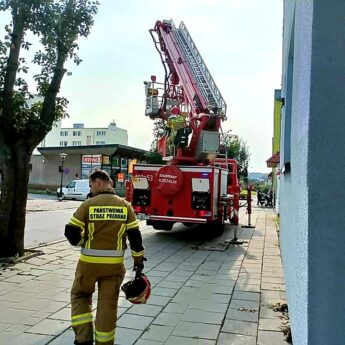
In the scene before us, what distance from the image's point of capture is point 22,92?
Result: 29.6 feet

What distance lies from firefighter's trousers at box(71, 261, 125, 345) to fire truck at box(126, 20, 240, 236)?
7.15 meters

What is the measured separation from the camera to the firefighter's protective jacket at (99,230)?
4105 millimetres

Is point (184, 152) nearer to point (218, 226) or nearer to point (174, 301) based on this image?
point (218, 226)

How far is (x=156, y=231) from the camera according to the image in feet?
46.2

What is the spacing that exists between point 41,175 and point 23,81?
3740 cm

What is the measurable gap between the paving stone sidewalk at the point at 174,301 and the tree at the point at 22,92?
0.99 metres

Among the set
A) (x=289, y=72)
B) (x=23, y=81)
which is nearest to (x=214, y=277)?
(x=289, y=72)

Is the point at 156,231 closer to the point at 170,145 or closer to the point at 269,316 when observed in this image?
the point at 170,145

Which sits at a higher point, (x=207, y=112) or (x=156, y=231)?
(x=207, y=112)

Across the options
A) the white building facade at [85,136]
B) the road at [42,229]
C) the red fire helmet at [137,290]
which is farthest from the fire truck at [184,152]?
the white building facade at [85,136]

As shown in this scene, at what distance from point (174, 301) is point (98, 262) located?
232cm

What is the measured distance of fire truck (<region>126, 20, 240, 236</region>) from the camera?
447 inches

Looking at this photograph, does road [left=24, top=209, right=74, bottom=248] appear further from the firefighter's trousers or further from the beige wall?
the beige wall

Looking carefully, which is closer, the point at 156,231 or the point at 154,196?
the point at 154,196
